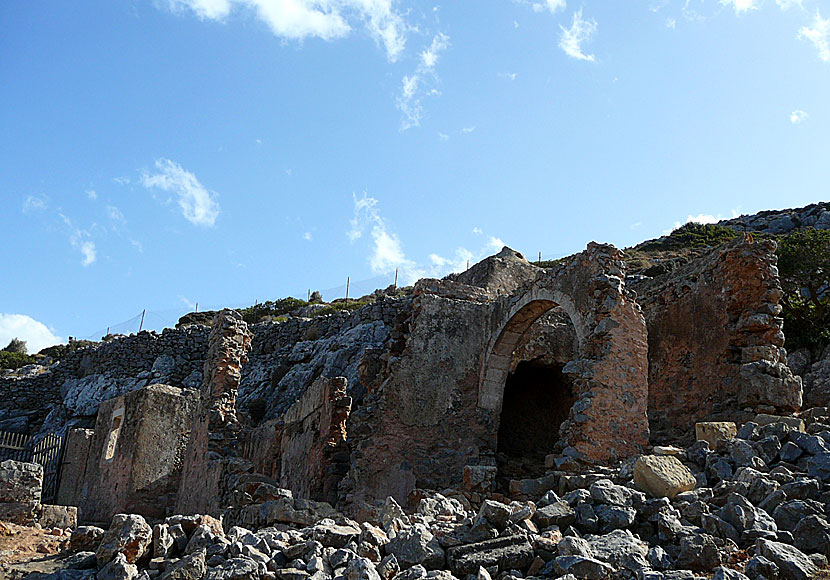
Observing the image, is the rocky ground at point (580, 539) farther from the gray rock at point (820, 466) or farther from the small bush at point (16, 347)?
the small bush at point (16, 347)

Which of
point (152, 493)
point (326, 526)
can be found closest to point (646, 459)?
point (326, 526)

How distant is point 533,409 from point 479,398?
259 cm

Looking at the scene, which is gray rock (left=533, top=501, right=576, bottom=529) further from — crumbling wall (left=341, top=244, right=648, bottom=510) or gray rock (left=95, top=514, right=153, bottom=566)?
crumbling wall (left=341, top=244, right=648, bottom=510)

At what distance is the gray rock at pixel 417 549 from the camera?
5.39 metres

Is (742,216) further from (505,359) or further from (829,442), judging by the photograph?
(829,442)

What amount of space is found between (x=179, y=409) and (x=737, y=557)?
1282 centimetres

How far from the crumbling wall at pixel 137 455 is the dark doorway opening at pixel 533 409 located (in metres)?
6.75

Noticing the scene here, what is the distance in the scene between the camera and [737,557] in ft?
17.0

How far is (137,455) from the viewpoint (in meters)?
14.7

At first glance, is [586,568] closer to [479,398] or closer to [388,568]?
[388,568]

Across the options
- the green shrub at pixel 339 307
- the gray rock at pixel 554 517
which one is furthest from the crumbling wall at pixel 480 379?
the green shrub at pixel 339 307

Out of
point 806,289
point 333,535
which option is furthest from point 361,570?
point 806,289

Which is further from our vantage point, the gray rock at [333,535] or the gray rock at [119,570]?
the gray rock at [333,535]

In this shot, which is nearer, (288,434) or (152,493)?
(288,434)
